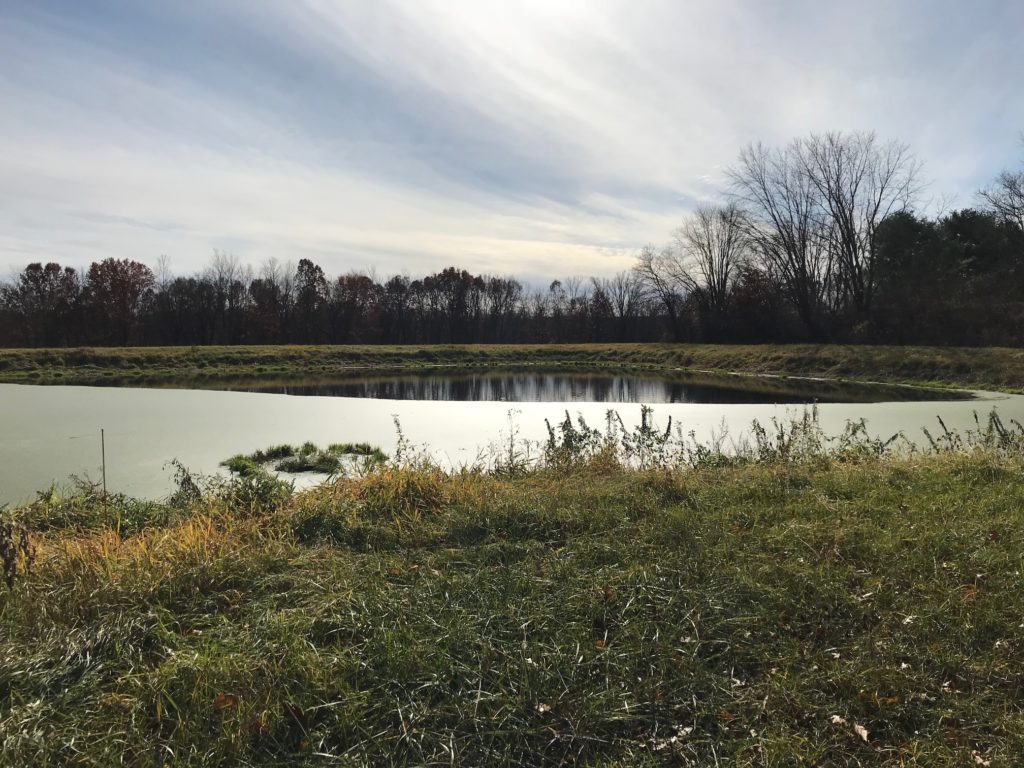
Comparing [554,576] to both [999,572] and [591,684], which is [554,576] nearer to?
[591,684]

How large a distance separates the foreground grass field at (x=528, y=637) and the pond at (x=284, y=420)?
3.36 metres

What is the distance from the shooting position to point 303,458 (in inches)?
312

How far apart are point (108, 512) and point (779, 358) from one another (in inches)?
1041

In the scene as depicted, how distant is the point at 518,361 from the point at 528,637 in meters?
34.8

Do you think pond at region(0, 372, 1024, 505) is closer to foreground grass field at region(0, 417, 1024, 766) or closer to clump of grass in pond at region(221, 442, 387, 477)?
clump of grass in pond at region(221, 442, 387, 477)

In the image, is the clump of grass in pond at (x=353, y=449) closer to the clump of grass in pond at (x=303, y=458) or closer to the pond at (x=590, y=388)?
the clump of grass in pond at (x=303, y=458)

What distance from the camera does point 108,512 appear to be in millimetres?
4848

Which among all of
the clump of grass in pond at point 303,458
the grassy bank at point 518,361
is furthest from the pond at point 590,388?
the clump of grass in pond at point 303,458

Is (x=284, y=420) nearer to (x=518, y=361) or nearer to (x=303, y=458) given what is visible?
(x=303, y=458)

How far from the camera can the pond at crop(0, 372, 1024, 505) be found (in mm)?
7699

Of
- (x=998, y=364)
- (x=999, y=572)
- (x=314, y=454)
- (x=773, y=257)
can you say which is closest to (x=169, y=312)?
(x=773, y=257)

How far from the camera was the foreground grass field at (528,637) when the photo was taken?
2.21 metres

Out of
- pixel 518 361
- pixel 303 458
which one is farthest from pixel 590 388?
pixel 518 361

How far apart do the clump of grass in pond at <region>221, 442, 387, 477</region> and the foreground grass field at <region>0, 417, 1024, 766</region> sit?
273 centimetres
